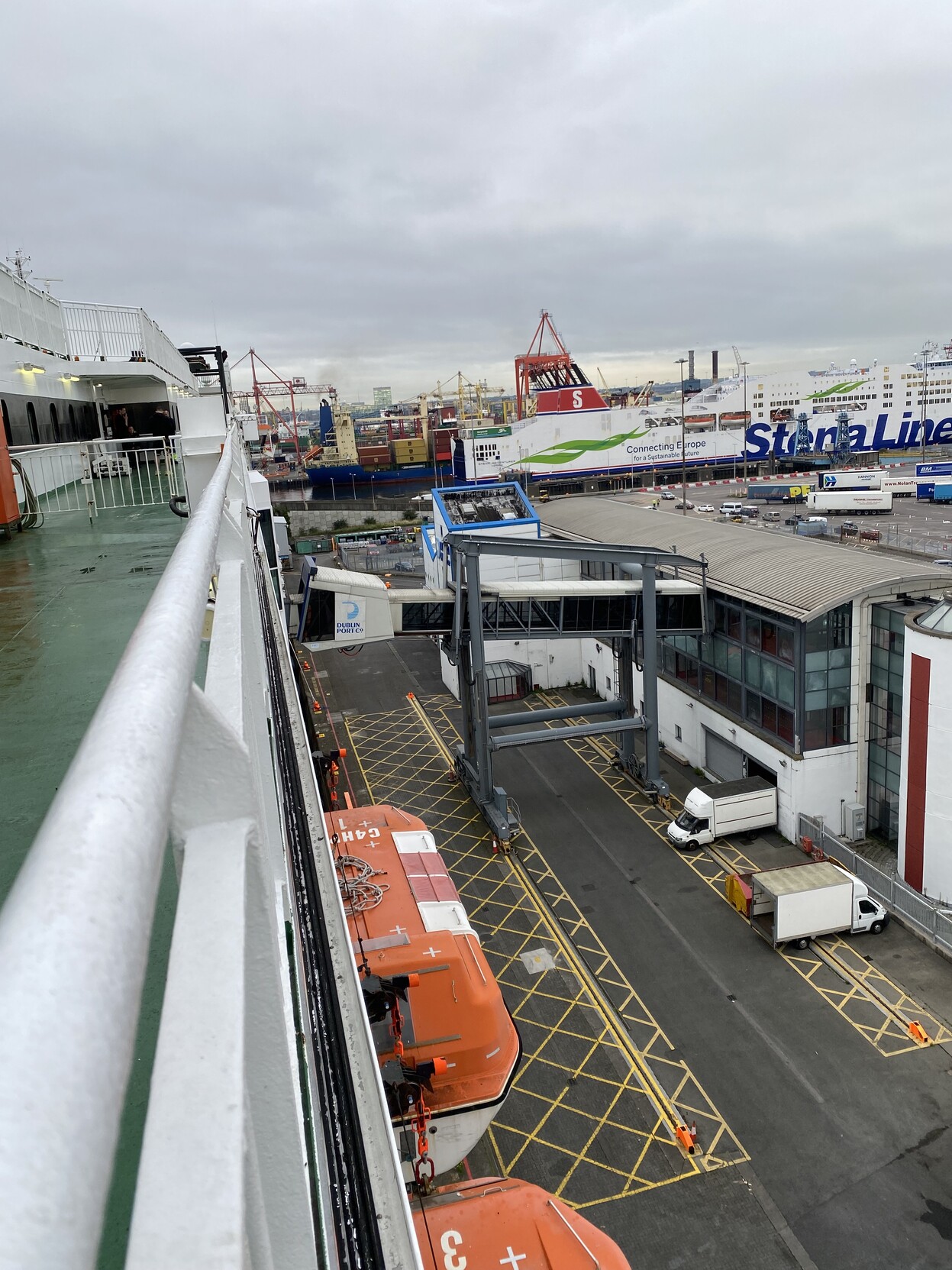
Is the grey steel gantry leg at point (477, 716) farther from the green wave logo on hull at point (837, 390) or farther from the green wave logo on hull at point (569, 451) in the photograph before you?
the green wave logo on hull at point (837, 390)

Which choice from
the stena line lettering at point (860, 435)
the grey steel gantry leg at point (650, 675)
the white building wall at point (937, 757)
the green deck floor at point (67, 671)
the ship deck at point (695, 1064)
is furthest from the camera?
the stena line lettering at point (860, 435)

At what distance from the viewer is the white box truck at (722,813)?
15391mm

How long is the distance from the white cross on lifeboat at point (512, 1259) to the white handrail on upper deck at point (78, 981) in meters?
7.55

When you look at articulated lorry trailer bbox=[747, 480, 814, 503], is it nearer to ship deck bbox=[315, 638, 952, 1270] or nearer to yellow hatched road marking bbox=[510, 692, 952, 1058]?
ship deck bbox=[315, 638, 952, 1270]

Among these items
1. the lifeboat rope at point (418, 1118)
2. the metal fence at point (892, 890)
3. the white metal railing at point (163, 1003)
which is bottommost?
the metal fence at point (892, 890)

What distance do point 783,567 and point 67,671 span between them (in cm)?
1514

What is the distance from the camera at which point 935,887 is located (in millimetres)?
13062

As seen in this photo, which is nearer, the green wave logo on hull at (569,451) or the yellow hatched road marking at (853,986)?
the yellow hatched road marking at (853,986)

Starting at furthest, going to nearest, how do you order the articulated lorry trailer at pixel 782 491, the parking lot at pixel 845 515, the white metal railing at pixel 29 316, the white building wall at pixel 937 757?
1. the articulated lorry trailer at pixel 782 491
2. the parking lot at pixel 845 515
3. the white building wall at pixel 937 757
4. the white metal railing at pixel 29 316

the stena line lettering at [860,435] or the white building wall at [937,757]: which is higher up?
the stena line lettering at [860,435]

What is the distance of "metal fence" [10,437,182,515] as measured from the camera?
10477 millimetres

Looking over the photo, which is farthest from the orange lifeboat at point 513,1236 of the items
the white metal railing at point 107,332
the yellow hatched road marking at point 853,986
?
the white metal railing at point 107,332

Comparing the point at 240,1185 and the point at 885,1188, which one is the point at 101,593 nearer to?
the point at 240,1185

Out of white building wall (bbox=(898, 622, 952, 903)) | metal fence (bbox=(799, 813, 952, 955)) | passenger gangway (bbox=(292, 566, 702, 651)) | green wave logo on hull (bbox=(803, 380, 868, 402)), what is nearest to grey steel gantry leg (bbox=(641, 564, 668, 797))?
passenger gangway (bbox=(292, 566, 702, 651))
